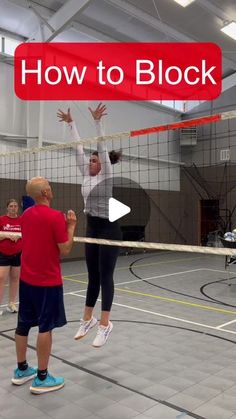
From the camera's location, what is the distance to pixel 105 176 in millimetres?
3365

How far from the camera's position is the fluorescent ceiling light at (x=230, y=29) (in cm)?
935

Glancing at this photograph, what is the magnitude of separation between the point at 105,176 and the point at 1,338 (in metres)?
2.29

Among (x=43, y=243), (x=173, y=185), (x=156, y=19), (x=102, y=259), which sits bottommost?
(x=102, y=259)

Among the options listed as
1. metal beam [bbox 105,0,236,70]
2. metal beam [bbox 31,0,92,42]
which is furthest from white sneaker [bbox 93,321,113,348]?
metal beam [bbox 105,0,236,70]

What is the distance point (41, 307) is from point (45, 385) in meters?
0.62

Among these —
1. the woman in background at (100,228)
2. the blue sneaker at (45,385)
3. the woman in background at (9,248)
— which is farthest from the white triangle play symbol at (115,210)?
the woman in background at (9,248)

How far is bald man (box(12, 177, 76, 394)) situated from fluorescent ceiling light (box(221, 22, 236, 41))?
324 inches

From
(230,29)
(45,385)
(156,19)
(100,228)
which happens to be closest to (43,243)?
(100,228)

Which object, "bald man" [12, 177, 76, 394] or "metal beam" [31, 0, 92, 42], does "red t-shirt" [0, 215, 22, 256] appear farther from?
"metal beam" [31, 0, 92, 42]

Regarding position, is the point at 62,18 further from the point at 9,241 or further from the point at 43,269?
the point at 43,269

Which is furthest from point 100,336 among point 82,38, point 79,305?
point 82,38

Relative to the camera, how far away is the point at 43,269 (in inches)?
115

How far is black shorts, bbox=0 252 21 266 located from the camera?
5254 millimetres

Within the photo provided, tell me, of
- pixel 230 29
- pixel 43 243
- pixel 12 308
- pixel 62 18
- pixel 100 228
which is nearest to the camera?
pixel 43 243
